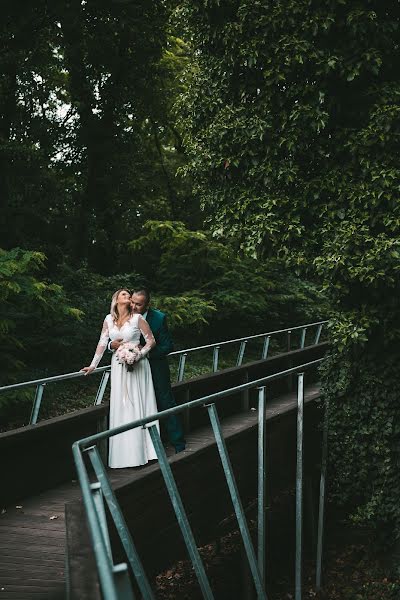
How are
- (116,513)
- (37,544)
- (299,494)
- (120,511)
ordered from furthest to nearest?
(299,494) → (37,544) → (120,511) → (116,513)

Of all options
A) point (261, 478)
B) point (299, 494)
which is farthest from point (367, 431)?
point (261, 478)

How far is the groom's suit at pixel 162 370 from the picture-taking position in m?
8.91

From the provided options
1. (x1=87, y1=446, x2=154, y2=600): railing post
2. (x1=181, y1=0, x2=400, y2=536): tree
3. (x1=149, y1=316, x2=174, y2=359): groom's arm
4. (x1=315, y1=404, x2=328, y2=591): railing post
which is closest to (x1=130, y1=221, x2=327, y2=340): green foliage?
(x1=181, y1=0, x2=400, y2=536): tree

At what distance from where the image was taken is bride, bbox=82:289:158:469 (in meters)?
8.56

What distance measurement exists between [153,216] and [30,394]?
35.1ft

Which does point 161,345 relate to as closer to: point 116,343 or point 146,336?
point 146,336

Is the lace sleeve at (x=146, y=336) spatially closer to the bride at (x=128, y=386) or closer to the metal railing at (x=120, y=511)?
the bride at (x=128, y=386)

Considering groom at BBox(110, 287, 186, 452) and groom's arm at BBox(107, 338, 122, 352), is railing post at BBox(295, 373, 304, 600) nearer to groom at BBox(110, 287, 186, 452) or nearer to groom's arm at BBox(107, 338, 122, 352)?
groom at BBox(110, 287, 186, 452)

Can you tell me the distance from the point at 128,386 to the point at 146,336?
60cm

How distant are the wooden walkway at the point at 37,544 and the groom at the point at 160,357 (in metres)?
0.53

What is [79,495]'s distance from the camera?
7.88 meters

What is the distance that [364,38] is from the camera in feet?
35.1

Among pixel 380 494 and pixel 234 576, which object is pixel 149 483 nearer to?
pixel 380 494

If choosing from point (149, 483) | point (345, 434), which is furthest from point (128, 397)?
point (345, 434)
